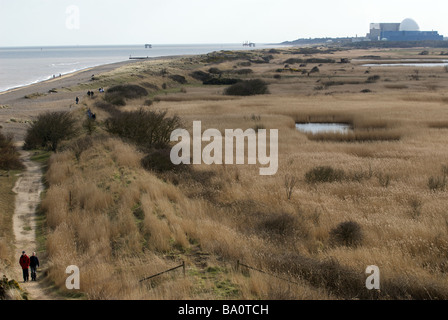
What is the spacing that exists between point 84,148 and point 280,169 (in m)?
11.5

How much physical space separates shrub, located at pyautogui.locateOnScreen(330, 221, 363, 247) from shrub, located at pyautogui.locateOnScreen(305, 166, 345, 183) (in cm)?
729

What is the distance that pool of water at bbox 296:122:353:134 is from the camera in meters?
38.0

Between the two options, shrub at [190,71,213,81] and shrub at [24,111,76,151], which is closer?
shrub at [24,111,76,151]

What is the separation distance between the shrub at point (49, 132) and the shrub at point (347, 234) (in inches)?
845

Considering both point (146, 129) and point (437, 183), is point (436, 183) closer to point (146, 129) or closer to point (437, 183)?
point (437, 183)

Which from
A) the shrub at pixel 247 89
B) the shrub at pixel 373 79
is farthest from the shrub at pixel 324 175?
the shrub at pixel 373 79

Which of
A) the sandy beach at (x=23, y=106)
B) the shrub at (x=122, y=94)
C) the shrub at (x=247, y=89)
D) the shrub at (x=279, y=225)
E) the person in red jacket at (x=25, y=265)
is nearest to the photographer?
the person in red jacket at (x=25, y=265)

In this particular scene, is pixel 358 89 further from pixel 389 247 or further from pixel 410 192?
pixel 389 247

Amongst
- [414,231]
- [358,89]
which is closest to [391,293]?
[414,231]

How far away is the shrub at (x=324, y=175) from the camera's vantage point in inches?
867

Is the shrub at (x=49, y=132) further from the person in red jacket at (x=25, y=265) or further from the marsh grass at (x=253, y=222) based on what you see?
the person in red jacket at (x=25, y=265)

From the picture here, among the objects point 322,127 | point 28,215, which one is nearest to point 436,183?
point 28,215

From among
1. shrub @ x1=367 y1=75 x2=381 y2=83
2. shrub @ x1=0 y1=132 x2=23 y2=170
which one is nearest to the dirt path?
shrub @ x1=0 y1=132 x2=23 y2=170

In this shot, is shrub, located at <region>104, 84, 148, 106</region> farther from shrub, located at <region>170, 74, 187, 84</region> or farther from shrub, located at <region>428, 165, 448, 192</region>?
shrub, located at <region>428, 165, 448, 192</region>
